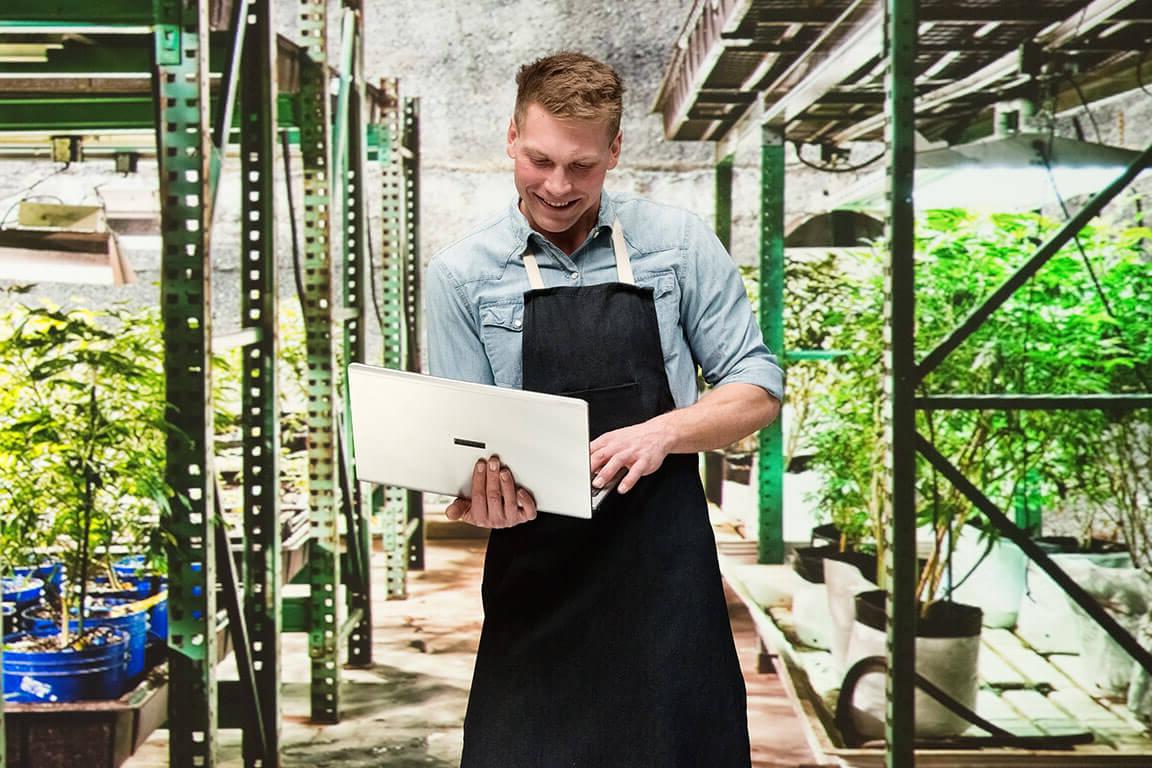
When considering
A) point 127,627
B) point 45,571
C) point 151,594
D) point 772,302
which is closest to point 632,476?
point 127,627

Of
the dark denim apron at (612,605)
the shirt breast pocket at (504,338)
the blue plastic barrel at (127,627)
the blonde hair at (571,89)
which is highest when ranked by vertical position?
the blonde hair at (571,89)

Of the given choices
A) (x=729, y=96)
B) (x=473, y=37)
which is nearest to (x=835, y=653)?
(x=729, y=96)

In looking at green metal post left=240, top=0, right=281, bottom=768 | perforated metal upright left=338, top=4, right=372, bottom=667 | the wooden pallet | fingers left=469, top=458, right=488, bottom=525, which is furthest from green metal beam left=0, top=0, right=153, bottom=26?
the wooden pallet

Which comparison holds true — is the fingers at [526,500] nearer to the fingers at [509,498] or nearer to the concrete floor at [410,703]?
the fingers at [509,498]

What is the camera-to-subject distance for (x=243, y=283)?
3.48 metres

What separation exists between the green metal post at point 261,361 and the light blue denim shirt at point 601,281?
182 cm

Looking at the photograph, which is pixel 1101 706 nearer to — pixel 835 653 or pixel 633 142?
pixel 835 653

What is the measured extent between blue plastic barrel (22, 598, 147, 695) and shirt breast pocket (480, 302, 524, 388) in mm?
1902

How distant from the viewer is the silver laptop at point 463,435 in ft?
4.87

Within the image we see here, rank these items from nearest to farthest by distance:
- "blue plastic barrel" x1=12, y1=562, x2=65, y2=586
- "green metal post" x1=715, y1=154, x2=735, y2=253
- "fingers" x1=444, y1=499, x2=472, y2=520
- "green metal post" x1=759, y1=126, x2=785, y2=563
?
"fingers" x1=444, y1=499, x2=472, y2=520, "blue plastic barrel" x1=12, y1=562, x2=65, y2=586, "green metal post" x1=759, y1=126, x2=785, y2=563, "green metal post" x1=715, y1=154, x2=735, y2=253

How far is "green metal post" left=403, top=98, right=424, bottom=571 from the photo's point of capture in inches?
271

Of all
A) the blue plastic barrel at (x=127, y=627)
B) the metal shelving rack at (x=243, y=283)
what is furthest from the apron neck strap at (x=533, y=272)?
the blue plastic barrel at (x=127, y=627)

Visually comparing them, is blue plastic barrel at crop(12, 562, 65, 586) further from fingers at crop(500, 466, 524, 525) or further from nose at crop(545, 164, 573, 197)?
nose at crop(545, 164, 573, 197)

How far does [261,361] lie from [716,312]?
204 cm
